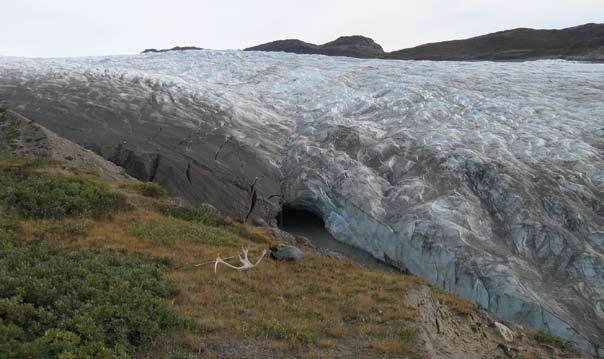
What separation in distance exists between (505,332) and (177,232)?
1200 centimetres

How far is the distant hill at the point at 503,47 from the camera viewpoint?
60906 mm

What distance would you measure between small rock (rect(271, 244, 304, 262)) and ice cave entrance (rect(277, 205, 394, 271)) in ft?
21.5

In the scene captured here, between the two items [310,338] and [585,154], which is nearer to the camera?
[310,338]

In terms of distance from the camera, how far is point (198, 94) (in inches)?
1458

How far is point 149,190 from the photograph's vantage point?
924 inches

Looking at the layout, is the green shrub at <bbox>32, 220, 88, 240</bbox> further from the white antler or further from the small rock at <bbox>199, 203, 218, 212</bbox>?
the small rock at <bbox>199, 203, 218, 212</bbox>

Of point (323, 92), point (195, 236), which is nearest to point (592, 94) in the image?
point (323, 92)

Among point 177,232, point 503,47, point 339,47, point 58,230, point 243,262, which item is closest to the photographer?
point 243,262

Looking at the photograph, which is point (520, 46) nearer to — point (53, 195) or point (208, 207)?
point (208, 207)

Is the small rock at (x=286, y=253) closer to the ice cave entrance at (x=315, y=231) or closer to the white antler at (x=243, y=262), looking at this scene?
the white antler at (x=243, y=262)

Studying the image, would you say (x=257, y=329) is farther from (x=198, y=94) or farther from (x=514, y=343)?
(x=198, y=94)

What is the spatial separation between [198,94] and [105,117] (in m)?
7.65

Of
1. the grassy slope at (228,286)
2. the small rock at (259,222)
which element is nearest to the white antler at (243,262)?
the grassy slope at (228,286)

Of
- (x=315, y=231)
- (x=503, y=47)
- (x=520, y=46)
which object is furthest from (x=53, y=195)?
(x=520, y=46)
